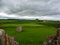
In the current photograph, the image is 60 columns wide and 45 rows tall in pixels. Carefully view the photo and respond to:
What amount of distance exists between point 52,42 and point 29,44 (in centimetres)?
788

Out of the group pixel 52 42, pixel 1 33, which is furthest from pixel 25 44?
pixel 1 33

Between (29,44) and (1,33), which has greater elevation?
(1,33)

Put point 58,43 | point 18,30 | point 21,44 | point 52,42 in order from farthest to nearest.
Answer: point 18,30
point 21,44
point 52,42
point 58,43

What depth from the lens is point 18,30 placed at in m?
27.9

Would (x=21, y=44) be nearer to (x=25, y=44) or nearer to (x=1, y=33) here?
(x=25, y=44)

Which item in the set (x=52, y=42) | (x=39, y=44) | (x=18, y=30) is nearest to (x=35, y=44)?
(x=39, y=44)

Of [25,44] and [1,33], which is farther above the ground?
[1,33]

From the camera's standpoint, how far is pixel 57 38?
10.5 m

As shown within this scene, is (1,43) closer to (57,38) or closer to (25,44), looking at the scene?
(57,38)

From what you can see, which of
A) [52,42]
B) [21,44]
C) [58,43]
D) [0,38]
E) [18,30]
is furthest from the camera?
[18,30]

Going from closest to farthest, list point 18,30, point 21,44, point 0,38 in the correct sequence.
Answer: point 0,38 < point 21,44 < point 18,30

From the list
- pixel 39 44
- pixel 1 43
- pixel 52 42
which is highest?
pixel 1 43

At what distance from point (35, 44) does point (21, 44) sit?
1437 millimetres

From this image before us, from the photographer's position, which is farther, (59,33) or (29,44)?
(29,44)
